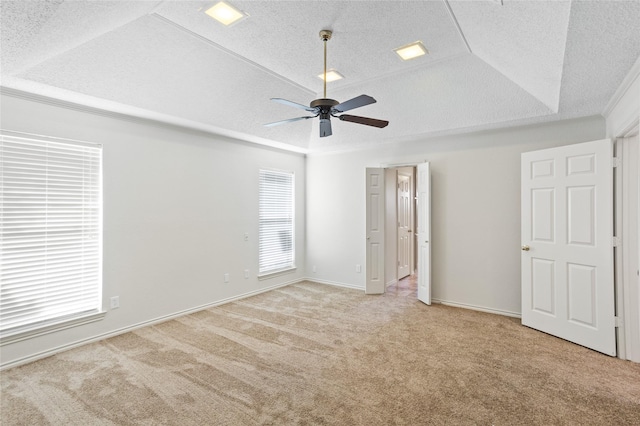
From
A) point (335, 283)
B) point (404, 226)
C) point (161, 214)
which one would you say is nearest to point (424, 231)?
point (404, 226)

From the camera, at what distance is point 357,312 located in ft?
14.2

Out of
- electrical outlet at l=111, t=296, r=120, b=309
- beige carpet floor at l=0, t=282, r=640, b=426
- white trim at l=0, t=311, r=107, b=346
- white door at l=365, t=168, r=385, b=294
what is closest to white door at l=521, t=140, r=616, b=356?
beige carpet floor at l=0, t=282, r=640, b=426

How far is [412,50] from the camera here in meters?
3.01

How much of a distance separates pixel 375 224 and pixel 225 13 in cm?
383

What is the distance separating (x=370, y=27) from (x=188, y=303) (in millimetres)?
3981

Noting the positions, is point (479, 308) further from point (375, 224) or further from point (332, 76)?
point (332, 76)

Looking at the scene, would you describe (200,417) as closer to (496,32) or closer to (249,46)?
(249,46)

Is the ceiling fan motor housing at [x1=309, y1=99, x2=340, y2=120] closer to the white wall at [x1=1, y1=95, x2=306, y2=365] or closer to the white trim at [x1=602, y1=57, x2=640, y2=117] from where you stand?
the white trim at [x1=602, y1=57, x2=640, y2=117]

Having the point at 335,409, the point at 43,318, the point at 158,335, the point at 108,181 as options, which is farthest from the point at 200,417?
the point at 108,181

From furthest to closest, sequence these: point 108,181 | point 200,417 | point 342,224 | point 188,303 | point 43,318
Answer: point 342,224 → point 188,303 → point 108,181 → point 43,318 → point 200,417

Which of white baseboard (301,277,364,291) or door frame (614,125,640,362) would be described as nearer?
door frame (614,125,640,362)

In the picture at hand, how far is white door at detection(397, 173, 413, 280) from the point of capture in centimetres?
627

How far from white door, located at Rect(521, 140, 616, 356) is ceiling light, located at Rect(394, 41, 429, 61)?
189 cm

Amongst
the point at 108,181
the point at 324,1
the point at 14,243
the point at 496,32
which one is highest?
the point at 324,1
